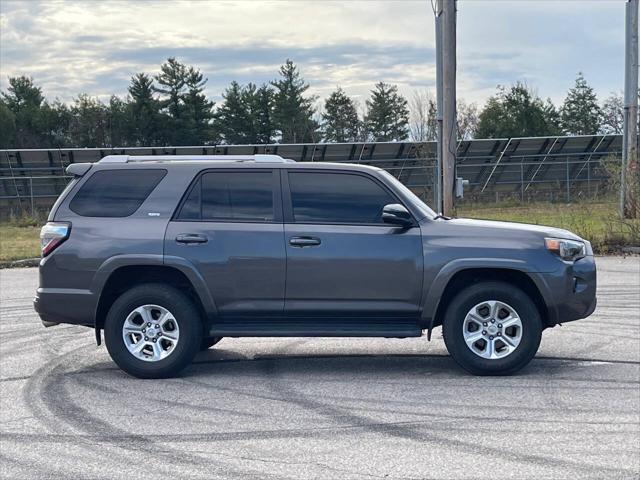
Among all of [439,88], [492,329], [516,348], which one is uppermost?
[439,88]

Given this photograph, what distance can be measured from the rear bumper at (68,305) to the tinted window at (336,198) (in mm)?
1889

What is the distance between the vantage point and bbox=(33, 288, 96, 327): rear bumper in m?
7.42

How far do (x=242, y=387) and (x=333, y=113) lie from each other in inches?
2181

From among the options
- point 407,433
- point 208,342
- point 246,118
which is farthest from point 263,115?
point 407,433

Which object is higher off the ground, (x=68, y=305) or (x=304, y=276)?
(x=304, y=276)

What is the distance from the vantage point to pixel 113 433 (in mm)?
5852

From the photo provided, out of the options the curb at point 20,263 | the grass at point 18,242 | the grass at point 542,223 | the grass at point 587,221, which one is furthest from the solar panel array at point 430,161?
the curb at point 20,263

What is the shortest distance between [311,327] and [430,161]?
81.2 ft

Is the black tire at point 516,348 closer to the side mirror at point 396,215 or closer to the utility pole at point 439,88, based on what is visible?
the side mirror at point 396,215

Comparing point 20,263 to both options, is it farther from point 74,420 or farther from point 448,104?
point 74,420

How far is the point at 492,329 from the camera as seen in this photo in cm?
741

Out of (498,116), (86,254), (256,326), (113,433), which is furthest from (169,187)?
(498,116)

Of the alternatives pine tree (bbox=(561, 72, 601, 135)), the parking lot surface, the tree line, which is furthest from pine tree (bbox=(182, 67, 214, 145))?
the parking lot surface

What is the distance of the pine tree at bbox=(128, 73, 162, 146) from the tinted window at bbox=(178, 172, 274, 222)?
4942 cm
